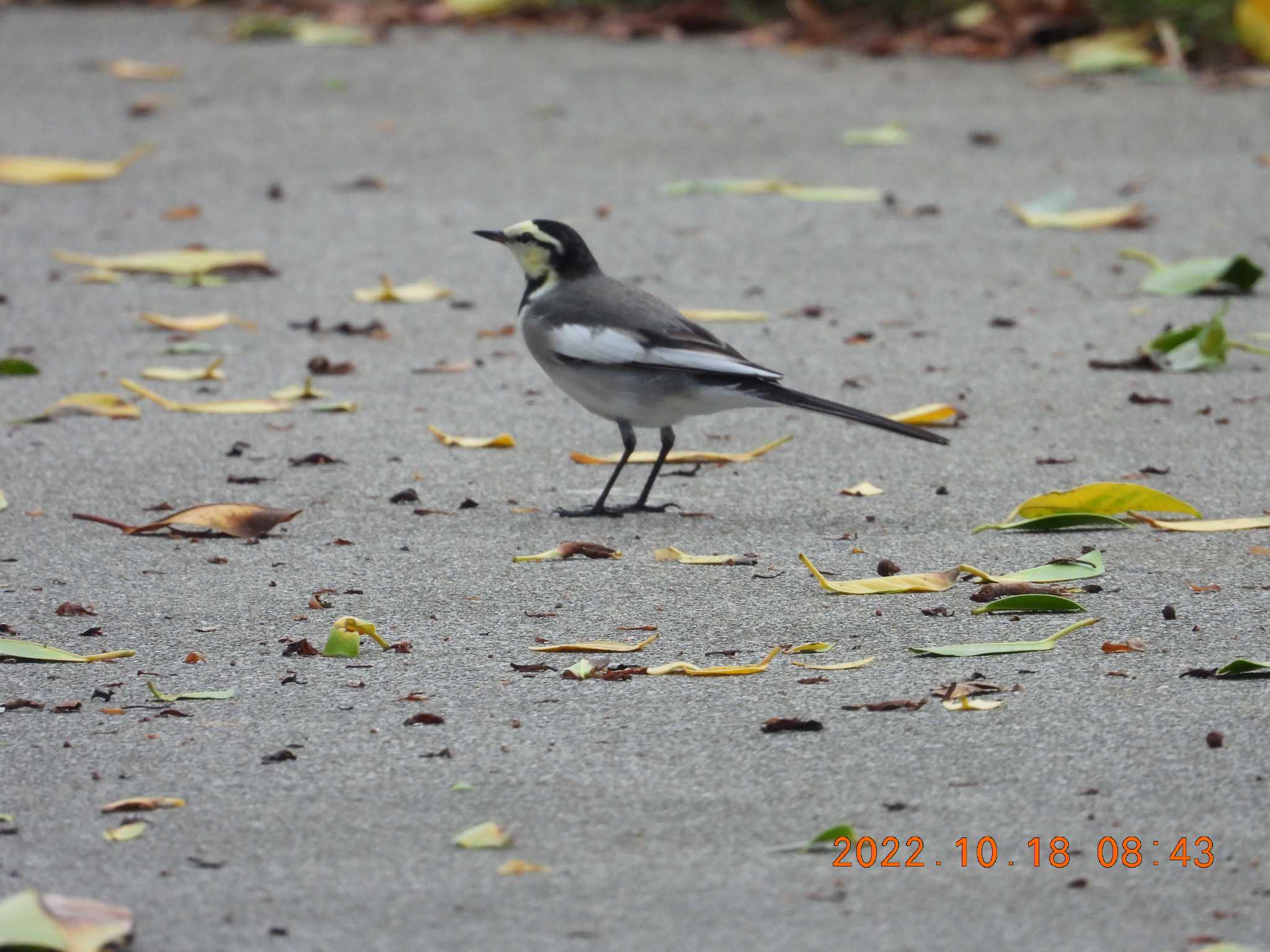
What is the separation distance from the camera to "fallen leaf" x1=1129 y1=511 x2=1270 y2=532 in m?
4.57

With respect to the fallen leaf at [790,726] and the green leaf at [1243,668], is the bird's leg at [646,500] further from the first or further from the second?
the green leaf at [1243,668]

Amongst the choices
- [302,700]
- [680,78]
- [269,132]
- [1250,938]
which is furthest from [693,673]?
[680,78]

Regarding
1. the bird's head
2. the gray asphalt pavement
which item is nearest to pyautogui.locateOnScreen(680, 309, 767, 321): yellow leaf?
the gray asphalt pavement

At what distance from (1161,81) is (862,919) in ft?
30.0

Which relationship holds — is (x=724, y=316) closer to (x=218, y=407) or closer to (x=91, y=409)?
(x=218, y=407)

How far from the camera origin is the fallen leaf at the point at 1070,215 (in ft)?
27.0

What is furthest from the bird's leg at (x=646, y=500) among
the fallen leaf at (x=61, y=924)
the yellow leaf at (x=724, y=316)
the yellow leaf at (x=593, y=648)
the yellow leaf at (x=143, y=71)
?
the yellow leaf at (x=143, y=71)

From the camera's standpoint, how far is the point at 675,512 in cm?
507

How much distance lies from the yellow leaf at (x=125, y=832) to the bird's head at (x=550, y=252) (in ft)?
9.64

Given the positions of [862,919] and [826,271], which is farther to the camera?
[826,271]

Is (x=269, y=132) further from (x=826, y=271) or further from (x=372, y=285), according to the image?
(x=826, y=271)

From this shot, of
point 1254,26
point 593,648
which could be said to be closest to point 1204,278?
point 593,648

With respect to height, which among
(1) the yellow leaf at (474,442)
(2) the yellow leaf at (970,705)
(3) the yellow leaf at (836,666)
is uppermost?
(2) the yellow leaf at (970,705)

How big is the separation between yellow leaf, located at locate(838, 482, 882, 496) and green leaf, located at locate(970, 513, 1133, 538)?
1.61ft
